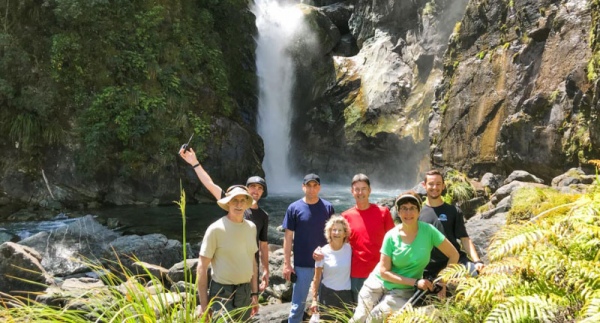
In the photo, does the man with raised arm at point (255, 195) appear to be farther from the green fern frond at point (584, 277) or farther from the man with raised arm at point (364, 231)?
the green fern frond at point (584, 277)

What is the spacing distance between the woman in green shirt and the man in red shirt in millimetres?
599

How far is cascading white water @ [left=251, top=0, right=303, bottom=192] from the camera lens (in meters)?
24.9

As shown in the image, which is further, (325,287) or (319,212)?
(319,212)

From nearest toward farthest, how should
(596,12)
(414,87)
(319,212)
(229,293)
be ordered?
(229,293) < (319,212) < (596,12) < (414,87)

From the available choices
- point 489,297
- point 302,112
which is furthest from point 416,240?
point 302,112

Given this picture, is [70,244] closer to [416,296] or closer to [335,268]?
[335,268]

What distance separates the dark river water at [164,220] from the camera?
522 inches

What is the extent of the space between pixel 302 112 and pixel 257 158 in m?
6.42

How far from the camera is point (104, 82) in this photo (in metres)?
17.5

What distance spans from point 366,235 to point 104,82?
53.1 feet

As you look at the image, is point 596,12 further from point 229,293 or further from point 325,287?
point 229,293

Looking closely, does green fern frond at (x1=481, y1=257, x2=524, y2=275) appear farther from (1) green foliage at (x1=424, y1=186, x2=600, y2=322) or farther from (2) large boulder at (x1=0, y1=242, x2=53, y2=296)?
(2) large boulder at (x1=0, y1=242, x2=53, y2=296)

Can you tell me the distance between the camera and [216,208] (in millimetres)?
17234

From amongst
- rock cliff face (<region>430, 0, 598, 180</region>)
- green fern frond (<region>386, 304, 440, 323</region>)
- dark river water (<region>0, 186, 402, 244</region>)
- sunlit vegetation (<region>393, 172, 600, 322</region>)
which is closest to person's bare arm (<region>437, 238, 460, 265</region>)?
sunlit vegetation (<region>393, 172, 600, 322</region>)
